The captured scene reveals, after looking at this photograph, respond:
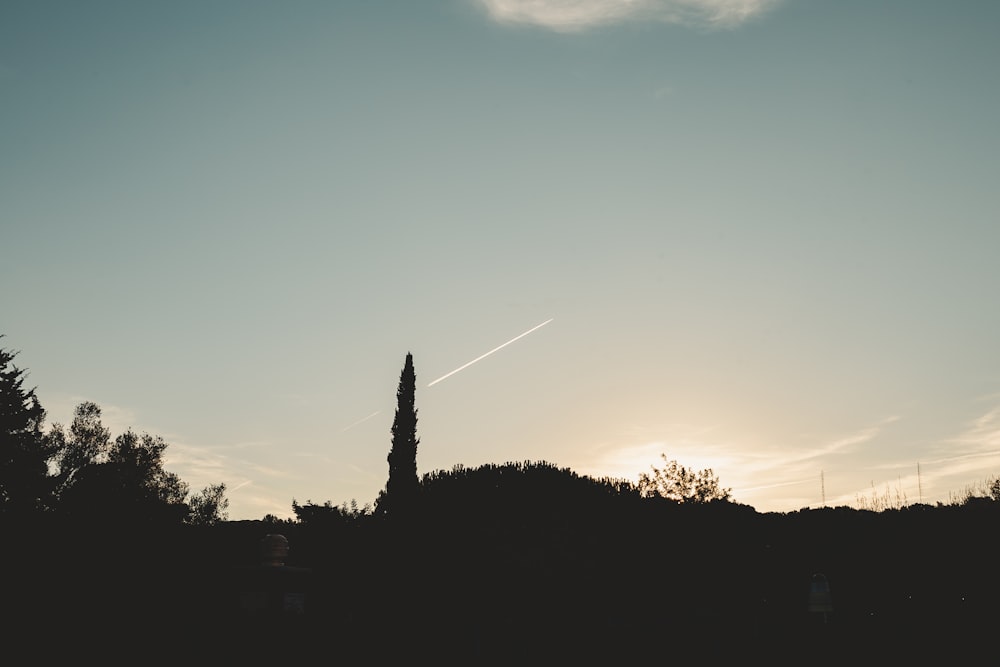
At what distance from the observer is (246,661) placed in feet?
57.0

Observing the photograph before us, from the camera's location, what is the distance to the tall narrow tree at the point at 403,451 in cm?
3994

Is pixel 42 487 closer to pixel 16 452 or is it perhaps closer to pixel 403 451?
pixel 16 452

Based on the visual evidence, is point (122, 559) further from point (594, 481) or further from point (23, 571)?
point (594, 481)

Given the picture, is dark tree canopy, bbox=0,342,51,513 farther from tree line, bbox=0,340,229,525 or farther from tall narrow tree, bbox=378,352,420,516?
tall narrow tree, bbox=378,352,420,516

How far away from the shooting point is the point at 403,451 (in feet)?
137

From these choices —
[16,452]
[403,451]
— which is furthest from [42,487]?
[403,451]

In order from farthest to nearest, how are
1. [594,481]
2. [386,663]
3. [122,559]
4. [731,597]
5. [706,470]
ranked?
[706,470] → [594,481] → [731,597] → [122,559] → [386,663]

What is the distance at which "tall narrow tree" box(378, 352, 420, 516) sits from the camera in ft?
131

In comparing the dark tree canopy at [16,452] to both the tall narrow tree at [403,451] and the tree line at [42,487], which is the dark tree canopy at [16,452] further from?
the tall narrow tree at [403,451]

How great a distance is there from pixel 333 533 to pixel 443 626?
6.69 meters

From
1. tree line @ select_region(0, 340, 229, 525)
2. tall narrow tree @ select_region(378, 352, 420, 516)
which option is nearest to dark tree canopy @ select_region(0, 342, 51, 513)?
tree line @ select_region(0, 340, 229, 525)

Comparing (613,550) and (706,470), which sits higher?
(706,470)

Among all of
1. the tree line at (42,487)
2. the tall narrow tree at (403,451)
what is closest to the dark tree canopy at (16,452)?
the tree line at (42,487)

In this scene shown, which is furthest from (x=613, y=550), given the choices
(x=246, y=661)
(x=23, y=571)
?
(x=23, y=571)
